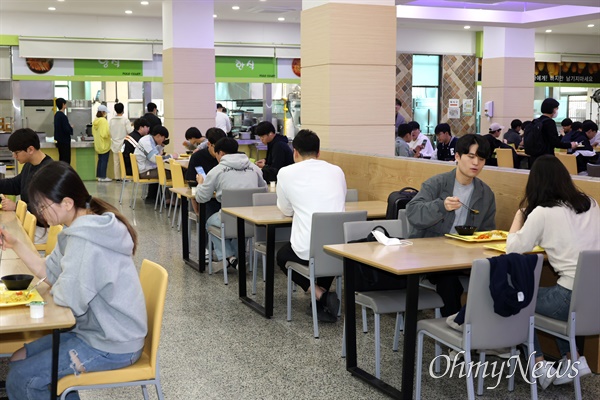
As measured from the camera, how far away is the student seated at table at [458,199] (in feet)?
14.3

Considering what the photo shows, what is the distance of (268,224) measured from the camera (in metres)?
5.13

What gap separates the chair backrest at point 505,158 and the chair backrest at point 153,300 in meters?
8.27

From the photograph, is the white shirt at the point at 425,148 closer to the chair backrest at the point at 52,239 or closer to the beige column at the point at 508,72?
the beige column at the point at 508,72

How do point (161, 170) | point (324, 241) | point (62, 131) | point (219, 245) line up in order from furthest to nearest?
point (62, 131) → point (161, 170) → point (219, 245) → point (324, 241)

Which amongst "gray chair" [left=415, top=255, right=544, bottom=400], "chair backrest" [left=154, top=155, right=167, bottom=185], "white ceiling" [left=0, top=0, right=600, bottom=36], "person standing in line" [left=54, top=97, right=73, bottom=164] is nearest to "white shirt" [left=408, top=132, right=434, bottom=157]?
"white ceiling" [left=0, top=0, right=600, bottom=36]

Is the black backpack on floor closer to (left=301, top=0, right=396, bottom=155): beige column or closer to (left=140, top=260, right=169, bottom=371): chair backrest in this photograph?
(left=301, top=0, right=396, bottom=155): beige column

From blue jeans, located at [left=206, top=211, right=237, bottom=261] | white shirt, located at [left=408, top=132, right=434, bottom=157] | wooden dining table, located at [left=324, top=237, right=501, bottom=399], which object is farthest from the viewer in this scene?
white shirt, located at [left=408, top=132, right=434, bottom=157]

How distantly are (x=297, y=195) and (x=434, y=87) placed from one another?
14637 millimetres

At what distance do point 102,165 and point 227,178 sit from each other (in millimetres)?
8772

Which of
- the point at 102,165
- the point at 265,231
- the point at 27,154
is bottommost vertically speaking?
the point at 102,165

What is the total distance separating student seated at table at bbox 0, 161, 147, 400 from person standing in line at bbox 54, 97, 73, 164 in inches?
451

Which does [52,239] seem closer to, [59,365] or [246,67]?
[59,365]

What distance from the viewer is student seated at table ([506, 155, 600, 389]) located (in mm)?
3641
